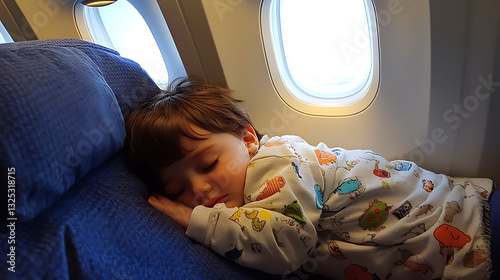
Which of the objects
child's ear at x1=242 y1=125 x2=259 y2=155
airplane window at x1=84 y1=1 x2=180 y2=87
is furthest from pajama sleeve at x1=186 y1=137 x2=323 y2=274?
airplane window at x1=84 y1=1 x2=180 y2=87

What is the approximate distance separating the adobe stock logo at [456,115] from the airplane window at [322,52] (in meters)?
0.31

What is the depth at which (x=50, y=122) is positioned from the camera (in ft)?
2.78

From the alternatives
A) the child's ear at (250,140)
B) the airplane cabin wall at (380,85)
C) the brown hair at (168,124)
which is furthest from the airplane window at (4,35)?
the child's ear at (250,140)

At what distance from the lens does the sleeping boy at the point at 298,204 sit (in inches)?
45.5

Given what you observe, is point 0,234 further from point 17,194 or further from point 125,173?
point 125,173

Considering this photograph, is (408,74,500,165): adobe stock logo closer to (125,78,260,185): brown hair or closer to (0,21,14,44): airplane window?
(125,78,260,185): brown hair

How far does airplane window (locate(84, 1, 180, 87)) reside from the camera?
2.42 meters

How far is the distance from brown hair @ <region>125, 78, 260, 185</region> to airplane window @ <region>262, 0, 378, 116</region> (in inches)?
25.6

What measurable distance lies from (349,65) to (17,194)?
1587mm

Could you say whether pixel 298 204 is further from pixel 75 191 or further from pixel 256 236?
pixel 75 191

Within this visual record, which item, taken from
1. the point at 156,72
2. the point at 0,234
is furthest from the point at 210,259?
the point at 156,72

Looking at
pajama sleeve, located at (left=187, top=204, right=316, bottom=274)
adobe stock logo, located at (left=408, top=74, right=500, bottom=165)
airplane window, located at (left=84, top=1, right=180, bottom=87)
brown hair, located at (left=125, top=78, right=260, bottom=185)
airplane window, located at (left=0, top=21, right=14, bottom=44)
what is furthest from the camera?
airplane window, located at (left=0, top=21, right=14, bottom=44)

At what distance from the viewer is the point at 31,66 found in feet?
3.01

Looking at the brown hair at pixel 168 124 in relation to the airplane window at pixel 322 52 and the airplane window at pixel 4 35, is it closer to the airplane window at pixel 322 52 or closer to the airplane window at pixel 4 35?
the airplane window at pixel 322 52
